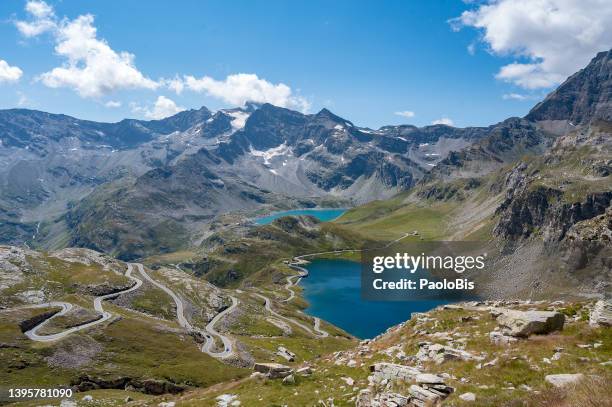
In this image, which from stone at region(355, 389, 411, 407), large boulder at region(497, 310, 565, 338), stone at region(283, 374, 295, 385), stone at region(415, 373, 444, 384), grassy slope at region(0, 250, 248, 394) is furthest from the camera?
grassy slope at region(0, 250, 248, 394)

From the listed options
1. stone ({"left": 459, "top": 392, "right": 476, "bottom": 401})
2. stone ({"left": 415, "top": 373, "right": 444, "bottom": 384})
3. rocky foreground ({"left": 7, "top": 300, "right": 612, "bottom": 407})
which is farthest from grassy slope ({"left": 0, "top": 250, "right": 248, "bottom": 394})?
stone ({"left": 459, "top": 392, "right": 476, "bottom": 401})

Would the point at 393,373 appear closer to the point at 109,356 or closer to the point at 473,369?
the point at 473,369

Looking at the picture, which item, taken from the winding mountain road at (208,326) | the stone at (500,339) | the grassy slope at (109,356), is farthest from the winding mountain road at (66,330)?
the stone at (500,339)

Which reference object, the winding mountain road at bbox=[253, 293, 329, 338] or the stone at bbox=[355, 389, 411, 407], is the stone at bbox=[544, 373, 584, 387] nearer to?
the stone at bbox=[355, 389, 411, 407]

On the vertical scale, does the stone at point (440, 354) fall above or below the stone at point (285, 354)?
above

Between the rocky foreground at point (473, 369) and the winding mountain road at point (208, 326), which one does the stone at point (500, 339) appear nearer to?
the rocky foreground at point (473, 369)

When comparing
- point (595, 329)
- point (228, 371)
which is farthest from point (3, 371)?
point (595, 329)

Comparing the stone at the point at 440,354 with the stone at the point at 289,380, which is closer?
the stone at the point at 440,354
